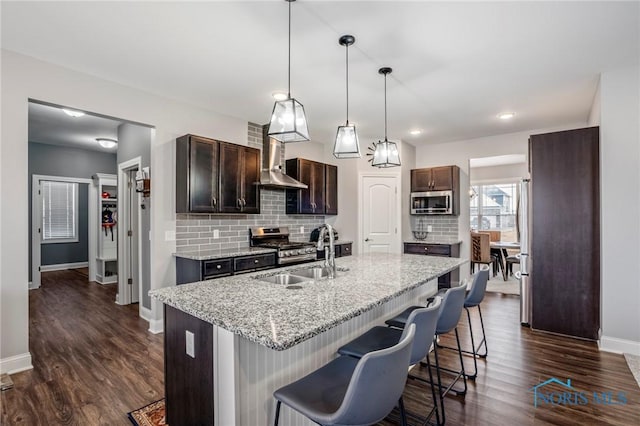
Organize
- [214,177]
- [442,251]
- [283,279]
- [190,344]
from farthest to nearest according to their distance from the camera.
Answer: [442,251] < [214,177] < [283,279] < [190,344]

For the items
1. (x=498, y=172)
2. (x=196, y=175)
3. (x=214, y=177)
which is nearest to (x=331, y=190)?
(x=214, y=177)

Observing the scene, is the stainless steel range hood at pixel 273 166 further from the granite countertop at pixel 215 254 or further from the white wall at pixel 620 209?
the white wall at pixel 620 209

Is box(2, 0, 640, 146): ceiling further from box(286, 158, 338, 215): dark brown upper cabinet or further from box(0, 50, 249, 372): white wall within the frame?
box(286, 158, 338, 215): dark brown upper cabinet

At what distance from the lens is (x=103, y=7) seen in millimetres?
2121

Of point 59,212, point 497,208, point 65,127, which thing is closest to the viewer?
point 65,127

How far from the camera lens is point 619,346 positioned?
308 cm

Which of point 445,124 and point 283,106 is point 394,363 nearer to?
point 283,106

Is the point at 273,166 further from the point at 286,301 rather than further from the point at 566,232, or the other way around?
the point at 566,232

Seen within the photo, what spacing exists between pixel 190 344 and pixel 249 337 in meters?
0.64

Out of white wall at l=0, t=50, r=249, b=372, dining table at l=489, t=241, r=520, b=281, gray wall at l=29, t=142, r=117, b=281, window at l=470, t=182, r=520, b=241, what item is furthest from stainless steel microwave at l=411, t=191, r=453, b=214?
gray wall at l=29, t=142, r=117, b=281

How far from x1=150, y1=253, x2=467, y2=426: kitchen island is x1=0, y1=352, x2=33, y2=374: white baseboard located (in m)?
1.82

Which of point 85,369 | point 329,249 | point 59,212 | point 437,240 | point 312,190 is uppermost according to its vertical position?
point 312,190

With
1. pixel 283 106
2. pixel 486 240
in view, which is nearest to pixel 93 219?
pixel 283 106

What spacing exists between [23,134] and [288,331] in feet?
9.91
